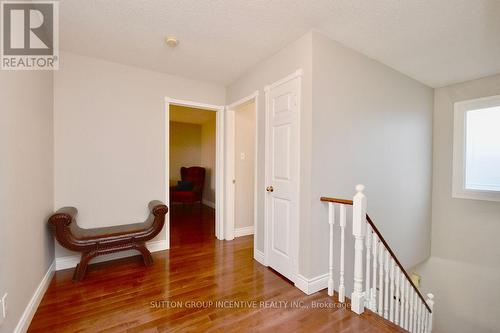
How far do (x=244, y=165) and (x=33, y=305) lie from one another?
272 centimetres

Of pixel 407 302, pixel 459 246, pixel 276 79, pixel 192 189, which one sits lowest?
pixel 407 302

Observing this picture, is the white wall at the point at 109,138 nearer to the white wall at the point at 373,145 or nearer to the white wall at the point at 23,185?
the white wall at the point at 23,185

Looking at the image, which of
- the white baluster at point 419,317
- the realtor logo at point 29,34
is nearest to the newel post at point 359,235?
the white baluster at point 419,317

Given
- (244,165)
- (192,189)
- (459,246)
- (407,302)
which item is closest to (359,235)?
(407,302)

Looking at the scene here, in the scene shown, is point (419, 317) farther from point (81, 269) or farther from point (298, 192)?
point (81, 269)

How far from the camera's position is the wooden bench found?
210cm

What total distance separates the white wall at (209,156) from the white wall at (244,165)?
2287 mm

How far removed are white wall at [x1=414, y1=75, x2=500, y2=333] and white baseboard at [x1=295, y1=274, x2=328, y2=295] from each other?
8.95 ft

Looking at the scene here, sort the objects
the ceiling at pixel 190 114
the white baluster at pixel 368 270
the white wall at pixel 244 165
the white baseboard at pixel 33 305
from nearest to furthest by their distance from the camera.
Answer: the white baseboard at pixel 33 305 < the white baluster at pixel 368 270 < the white wall at pixel 244 165 < the ceiling at pixel 190 114

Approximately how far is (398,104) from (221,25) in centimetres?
248

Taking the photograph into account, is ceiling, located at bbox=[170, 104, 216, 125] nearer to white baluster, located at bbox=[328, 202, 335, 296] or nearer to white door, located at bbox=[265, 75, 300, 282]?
white door, located at bbox=[265, 75, 300, 282]

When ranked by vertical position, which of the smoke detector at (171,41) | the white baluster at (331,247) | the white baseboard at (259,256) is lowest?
the white baseboard at (259,256)

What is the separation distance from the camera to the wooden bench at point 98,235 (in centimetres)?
210

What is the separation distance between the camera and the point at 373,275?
2025 mm
